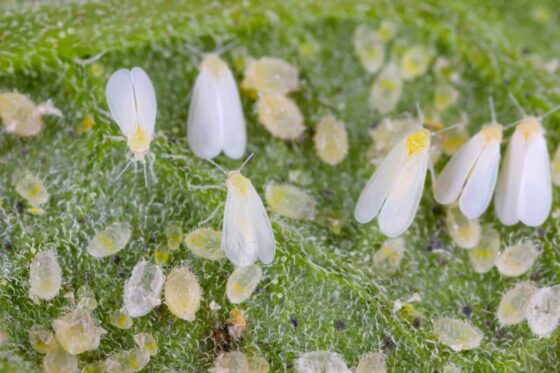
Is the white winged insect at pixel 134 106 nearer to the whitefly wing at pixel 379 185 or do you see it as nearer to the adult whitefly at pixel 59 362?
the adult whitefly at pixel 59 362

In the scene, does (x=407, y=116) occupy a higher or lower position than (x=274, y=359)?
higher

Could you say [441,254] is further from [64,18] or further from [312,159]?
[64,18]

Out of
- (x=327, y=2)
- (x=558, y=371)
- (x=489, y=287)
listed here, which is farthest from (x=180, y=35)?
(x=558, y=371)

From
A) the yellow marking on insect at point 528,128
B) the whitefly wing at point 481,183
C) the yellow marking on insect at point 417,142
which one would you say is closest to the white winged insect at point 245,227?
the yellow marking on insect at point 417,142

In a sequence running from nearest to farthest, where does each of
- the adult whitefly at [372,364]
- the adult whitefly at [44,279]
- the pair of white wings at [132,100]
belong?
1. the adult whitefly at [44,279]
2. the adult whitefly at [372,364]
3. the pair of white wings at [132,100]

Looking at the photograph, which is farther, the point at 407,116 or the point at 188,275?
the point at 407,116
